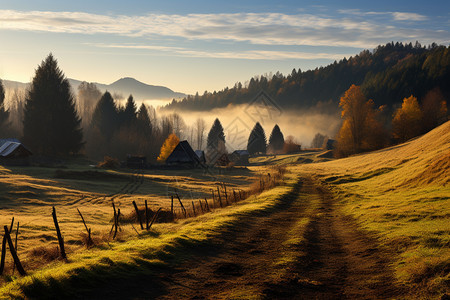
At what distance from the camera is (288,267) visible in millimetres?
13969

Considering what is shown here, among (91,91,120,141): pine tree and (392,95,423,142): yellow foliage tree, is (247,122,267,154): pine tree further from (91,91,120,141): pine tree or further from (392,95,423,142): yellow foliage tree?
(392,95,423,142): yellow foliage tree

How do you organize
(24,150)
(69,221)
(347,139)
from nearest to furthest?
(69,221)
(24,150)
(347,139)

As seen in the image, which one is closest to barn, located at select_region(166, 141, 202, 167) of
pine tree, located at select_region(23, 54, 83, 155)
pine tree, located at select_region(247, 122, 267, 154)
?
pine tree, located at select_region(23, 54, 83, 155)

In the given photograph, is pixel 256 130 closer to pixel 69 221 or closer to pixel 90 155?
pixel 90 155

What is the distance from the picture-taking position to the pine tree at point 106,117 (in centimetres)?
12312

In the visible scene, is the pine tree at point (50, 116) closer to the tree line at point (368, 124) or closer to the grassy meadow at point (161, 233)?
the grassy meadow at point (161, 233)

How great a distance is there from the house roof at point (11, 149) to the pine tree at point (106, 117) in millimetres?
44828

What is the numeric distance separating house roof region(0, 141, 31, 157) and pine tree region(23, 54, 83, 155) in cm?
1307

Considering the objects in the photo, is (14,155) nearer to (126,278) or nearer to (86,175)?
(86,175)

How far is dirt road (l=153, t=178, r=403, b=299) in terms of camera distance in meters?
11.4

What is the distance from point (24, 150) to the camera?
75.5m

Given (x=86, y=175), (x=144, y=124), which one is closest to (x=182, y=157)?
(x=86, y=175)

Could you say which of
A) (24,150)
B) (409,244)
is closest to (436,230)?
(409,244)

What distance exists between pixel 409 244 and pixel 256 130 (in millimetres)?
172729
